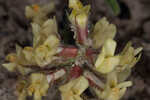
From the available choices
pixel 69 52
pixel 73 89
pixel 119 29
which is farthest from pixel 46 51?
pixel 119 29

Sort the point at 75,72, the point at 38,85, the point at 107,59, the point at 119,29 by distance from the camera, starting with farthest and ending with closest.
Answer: the point at 119,29
the point at 75,72
the point at 38,85
the point at 107,59

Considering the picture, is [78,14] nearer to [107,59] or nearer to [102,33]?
[102,33]

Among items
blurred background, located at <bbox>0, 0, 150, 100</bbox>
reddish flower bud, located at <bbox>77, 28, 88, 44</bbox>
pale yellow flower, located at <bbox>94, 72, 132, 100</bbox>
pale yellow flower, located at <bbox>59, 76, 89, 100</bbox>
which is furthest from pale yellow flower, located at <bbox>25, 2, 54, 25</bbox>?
pale yellow flower, located at <bbox>94, 72, 132, 100</bbox>

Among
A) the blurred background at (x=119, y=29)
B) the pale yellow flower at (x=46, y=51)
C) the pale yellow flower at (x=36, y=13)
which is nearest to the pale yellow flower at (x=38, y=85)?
the pale yellow flower at (x=46, y=51)

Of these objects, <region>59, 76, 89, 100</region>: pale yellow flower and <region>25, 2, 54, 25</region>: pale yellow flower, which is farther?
<region>25, 2, 54, 25</region>: pale yellow flower

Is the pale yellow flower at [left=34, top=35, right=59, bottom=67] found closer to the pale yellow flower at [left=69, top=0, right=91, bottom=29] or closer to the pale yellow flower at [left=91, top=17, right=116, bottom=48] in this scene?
the pale yellow flower at [left=69, top=0, right=91, bottom=29]

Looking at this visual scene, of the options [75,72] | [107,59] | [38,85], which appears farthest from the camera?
[75,72]

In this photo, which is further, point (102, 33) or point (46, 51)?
point (102, 33)

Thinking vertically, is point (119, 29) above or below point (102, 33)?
below
